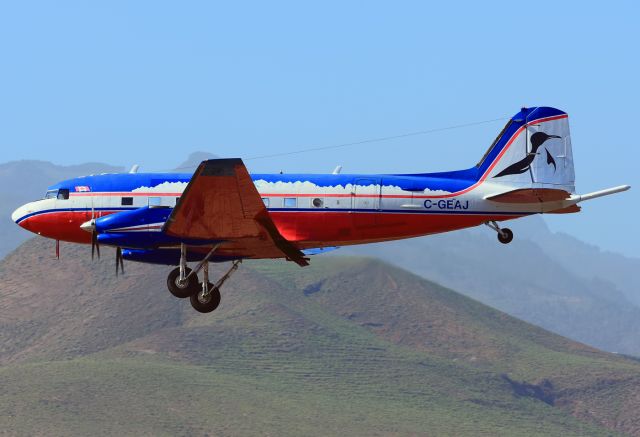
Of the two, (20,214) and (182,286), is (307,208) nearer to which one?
(182,286)

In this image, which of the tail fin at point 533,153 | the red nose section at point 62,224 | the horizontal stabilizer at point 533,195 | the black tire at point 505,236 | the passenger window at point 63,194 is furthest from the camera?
the passenger window at point 63,194

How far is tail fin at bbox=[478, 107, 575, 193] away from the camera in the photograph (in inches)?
2557

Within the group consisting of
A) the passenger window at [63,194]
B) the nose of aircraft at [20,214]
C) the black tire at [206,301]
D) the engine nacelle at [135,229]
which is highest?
the passenger window at [63,194]

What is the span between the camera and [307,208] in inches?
2490

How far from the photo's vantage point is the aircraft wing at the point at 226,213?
57938 mm

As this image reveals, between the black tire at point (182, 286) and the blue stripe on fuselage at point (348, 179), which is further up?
the blue stripe on fuselage at point (348, 179)

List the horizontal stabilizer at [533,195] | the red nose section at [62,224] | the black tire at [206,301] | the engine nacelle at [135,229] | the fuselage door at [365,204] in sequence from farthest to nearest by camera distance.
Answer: the red nose section at [62,224], the black tire at [206,301], the fuselage door at [365,204], the horizontal stabilizer at [533,195], the engine nacelle at [135,229]

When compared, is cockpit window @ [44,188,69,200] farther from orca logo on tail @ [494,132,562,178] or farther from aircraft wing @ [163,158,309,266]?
orca logo on tail @ [494,132,562,178]

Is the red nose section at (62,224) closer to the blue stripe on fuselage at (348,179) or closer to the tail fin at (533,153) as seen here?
the blue stripe on fuselage at (348,179)

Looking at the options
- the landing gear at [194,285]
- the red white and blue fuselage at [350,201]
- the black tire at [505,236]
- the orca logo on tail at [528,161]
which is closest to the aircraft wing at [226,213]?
the red white and blue fuselage at [350,201]

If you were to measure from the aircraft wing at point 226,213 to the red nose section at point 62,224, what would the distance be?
5.70m

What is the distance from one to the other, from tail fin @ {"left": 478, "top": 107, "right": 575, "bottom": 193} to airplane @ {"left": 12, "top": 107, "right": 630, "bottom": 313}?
5 centimetres

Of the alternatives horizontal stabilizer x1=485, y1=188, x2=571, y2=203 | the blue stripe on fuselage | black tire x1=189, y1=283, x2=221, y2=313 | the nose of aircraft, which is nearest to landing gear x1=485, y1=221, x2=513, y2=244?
horizontal stabilizer x1=485, y1=188, x2=571, y2=203

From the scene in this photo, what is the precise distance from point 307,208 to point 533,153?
39.6ft
